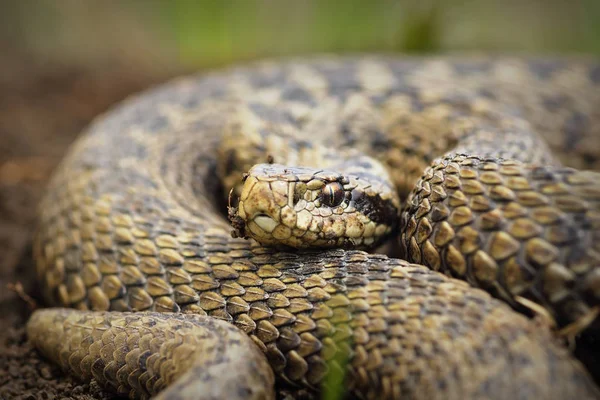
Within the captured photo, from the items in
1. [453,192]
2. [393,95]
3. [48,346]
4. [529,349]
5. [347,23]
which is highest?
[347,23]

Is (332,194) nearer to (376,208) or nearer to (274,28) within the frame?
(376,208)

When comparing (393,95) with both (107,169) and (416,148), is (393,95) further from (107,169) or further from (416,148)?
(107,169)

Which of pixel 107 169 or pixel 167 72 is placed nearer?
pixel 107 169

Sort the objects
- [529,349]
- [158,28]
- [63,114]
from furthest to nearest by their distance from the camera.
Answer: [158,28] → [63,114] → [529,349]

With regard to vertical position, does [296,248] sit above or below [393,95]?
below

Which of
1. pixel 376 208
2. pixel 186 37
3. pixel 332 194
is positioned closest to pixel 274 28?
pixel 186 37

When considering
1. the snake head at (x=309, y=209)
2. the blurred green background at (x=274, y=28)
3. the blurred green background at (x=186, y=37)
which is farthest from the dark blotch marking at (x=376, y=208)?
the blurred green background at (x=274, y=28)

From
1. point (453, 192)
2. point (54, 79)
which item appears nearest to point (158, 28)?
point (54, 79)

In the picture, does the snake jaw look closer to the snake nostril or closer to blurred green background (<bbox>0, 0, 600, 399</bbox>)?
the snake nostril
